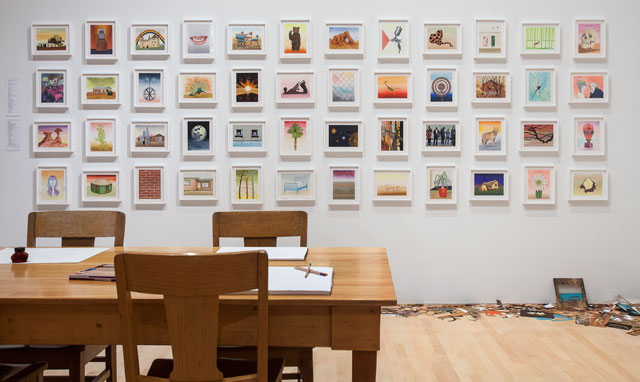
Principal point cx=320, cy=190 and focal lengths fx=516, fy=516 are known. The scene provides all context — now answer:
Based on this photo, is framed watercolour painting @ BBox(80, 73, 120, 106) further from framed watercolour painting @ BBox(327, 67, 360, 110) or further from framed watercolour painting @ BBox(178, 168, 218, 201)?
framed watercolour painting @ BBox(327, 67, 360, 110)

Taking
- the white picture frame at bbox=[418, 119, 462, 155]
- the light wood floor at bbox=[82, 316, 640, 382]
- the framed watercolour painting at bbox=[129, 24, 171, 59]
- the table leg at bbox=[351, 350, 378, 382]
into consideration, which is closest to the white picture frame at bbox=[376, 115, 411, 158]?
the white picture frame at bbox=[418, 119, 462, 155]

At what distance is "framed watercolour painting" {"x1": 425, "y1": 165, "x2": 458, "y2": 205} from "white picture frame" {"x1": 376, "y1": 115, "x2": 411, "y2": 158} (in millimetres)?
254

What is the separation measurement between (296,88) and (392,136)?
0.84 m

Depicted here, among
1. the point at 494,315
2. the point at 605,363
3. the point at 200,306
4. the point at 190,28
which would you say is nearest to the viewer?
the point at 200,306

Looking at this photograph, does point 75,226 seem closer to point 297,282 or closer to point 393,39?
point 297,282

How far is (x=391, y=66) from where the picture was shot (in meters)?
4.04

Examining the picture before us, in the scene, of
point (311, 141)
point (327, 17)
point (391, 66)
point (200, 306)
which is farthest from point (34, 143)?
point (200, 306)

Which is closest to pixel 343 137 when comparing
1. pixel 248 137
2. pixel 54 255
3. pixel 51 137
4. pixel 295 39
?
pixel 248 137

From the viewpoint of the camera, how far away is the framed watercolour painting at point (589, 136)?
13.1ft

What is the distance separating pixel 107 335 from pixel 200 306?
375 millimetres

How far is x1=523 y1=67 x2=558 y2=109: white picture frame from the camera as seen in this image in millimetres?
4000

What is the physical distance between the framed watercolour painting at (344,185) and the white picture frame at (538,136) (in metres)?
1.31

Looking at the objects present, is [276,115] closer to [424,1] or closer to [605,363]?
[424,1]

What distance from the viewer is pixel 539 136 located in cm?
402
